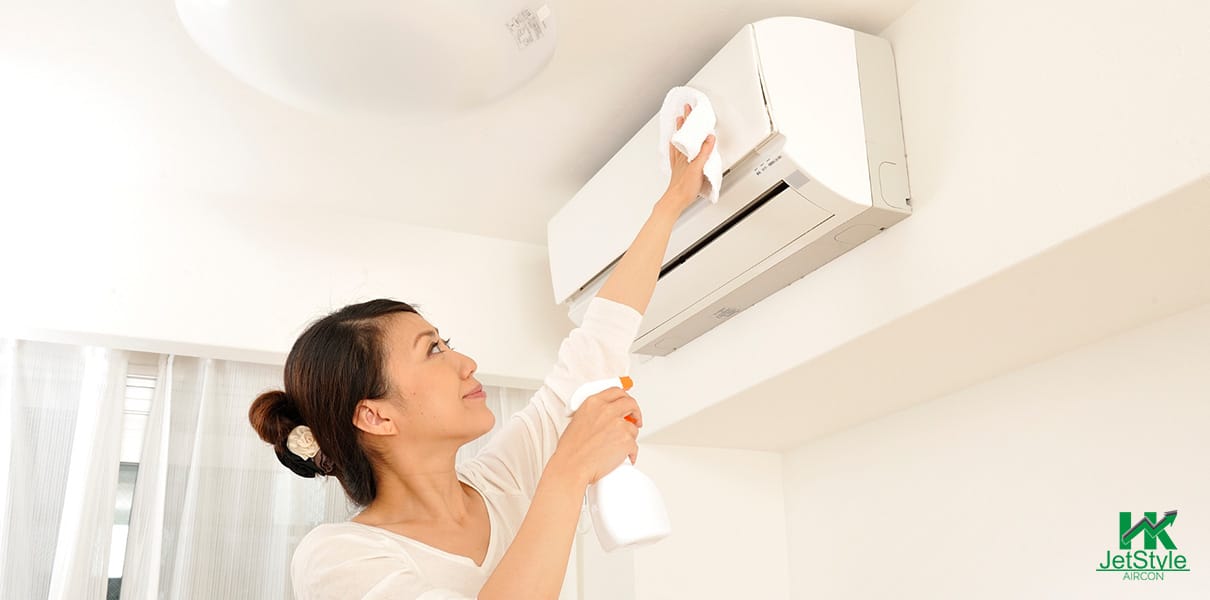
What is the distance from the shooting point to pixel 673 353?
89.0 inches

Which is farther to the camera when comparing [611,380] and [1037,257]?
[1037,257]

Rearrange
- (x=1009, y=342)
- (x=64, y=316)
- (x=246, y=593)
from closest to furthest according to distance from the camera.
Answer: (x=1009, y=342) < (x=64, y=316) < (x=246, y=593)

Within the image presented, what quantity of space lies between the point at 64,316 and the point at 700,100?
55.5 inches

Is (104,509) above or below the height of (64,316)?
below

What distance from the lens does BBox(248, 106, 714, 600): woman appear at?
45.1 inches

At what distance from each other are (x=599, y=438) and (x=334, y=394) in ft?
1.30

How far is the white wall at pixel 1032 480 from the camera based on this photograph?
5.07 feet

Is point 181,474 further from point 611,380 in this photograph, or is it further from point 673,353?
point 611,380

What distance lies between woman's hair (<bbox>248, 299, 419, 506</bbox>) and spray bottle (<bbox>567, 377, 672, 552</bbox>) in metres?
0.35

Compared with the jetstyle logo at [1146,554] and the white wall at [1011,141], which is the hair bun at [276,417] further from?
the jetstyle logo at [1146,554]

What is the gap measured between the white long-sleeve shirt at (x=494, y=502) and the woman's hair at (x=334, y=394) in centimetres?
13

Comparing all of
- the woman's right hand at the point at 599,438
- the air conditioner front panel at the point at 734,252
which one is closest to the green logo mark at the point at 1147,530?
the air conditioner front panel at the point at 734,252

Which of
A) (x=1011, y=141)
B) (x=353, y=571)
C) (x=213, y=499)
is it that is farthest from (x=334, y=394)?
(x=213, y=499)

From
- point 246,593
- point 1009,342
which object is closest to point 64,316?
point 246,593
